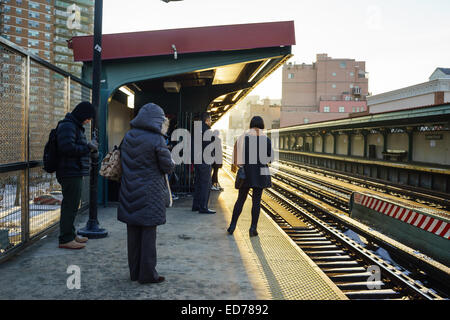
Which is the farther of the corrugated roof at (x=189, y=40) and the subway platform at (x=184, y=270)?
the corrugated roof at (x=189, y=40)

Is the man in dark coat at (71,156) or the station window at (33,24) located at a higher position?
the station window at (33,24)

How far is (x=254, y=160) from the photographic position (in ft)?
19.5

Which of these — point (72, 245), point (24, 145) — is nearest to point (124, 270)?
point (72, 245)

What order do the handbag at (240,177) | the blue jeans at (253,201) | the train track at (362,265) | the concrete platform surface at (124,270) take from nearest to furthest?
the concrete platform surface at (124,270) < the train track at (362,265) < the handbag at (240,177) < the blue jeans at (253,201)

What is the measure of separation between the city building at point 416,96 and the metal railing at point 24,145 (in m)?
40.9

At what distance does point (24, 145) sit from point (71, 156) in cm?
66

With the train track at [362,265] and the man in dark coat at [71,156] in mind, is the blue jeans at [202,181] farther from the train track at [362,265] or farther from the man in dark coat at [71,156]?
the man in dark coat at [71,156]

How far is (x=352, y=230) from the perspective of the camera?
8352 millimetres

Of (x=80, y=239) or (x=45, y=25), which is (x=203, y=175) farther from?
(x=45, y=25)

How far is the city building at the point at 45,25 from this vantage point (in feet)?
271

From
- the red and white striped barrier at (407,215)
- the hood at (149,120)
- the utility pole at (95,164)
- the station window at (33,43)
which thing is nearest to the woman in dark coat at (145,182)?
the hood at (149,120)

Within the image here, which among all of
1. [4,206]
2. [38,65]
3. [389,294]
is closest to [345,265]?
[389,294]

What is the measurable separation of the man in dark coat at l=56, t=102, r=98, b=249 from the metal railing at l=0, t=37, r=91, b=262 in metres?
0.48

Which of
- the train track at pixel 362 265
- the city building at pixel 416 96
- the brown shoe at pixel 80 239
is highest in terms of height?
the city building at pixel 416 96
